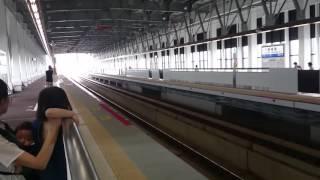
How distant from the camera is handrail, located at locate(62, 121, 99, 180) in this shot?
1.62 metres

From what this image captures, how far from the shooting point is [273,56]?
85.8 feet

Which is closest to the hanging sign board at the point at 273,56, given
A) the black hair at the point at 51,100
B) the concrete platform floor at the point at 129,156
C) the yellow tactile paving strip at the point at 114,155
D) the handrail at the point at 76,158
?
the concrete platform floor at the point at 129,156

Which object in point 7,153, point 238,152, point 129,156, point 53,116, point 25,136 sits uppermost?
point 53,116

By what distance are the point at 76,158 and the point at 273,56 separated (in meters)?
25.9

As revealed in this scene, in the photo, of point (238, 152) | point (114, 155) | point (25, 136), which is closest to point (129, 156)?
point (114, 155)

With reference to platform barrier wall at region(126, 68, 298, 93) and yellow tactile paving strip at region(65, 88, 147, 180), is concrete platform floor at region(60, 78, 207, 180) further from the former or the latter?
platform barrier wall at region(126, 68, 298, 93)

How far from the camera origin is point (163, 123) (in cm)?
1806

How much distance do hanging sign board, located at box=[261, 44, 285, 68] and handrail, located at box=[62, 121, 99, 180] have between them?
2430 centimetres

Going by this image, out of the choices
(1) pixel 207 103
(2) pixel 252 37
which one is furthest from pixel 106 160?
(2) pixel 252 37

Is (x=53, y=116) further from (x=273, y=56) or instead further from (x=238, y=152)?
(x=273, y=56)

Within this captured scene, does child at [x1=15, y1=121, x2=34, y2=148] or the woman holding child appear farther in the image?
child at [x1=15, y1=121, x2=34, y2=148]

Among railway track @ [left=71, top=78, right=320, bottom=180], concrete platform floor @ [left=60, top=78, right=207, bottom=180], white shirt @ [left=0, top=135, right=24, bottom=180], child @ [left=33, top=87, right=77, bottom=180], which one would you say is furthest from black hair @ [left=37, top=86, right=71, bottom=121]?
railway track @ [left=71, top=78, right=320, bottom=180]

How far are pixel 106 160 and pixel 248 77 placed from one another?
35.6ft

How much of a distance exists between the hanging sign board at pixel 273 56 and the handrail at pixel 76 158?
957 inches
